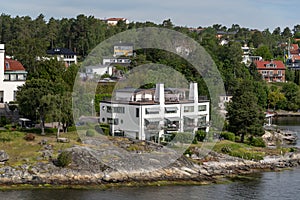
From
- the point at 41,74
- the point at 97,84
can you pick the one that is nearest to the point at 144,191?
the point at 41,74

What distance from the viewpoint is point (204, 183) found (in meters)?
26.1

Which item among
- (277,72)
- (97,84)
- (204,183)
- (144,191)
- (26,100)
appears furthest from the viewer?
(277,72)

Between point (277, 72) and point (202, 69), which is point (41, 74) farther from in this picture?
point (277, 72)

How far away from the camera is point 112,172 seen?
25.9 metres

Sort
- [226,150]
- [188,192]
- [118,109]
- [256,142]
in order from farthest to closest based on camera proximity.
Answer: [256,142], [118,109], [226,150], [188,192]

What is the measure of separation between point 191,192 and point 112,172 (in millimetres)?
3882

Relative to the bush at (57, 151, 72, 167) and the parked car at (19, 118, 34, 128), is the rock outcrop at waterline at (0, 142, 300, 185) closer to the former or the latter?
the bush at (57, 151, 72, 167)

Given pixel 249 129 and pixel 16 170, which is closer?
pixel 16 170

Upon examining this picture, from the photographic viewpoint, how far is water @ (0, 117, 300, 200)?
23094 millimetres

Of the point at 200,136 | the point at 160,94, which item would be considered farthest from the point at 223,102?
the point at 160,94

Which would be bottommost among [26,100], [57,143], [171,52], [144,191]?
[144,191]

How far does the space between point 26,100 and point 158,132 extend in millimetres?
7453

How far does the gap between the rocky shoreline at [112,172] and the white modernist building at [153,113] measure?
12.0 feet

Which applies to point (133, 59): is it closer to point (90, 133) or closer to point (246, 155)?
point (90, 133)
